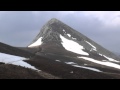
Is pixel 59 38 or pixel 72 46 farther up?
pixel 59 38

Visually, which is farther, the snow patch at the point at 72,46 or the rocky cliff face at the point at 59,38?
the rocky cliff face at the point at 59,38

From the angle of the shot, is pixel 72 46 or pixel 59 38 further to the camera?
pixel 59 38

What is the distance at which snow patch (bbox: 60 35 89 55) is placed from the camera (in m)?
107

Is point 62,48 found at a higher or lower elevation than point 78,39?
lower

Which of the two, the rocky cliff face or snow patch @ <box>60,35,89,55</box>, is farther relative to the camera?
the rocky cliff face

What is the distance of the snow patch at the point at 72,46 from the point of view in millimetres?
107113

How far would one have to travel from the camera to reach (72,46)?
114 metres
